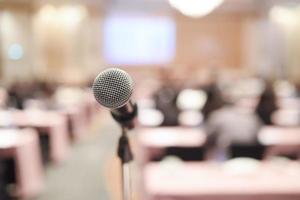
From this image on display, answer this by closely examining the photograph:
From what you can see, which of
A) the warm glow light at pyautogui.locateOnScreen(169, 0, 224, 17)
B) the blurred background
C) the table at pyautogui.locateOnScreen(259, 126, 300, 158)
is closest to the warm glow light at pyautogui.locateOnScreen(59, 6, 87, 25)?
the blurred background

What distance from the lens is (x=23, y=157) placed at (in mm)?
5750

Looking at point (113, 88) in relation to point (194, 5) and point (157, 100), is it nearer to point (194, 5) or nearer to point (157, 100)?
point (194, 5)

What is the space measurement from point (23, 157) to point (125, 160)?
4.47 meters

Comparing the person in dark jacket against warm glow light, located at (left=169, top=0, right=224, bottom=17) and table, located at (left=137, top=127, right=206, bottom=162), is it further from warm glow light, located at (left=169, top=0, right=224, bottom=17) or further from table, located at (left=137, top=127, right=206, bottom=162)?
warm glow light, located at (left=169, top=0, right=224, bottom=17)

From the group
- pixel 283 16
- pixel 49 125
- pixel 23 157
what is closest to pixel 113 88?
pixel 23 157

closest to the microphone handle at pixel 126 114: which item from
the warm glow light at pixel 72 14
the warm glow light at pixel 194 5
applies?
the warm glow light at pixel 194 5

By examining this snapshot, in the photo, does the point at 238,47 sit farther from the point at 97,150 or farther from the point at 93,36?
the point at 97,150

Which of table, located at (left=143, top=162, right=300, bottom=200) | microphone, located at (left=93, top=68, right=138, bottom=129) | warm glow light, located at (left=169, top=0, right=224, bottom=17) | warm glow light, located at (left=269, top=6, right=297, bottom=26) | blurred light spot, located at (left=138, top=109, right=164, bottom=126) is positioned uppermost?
warm glow light, located at (left=269, top=6, right=297, bottom=26)

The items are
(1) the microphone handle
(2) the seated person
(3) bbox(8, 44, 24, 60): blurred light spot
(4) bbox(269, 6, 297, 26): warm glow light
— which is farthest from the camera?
(4) bbox(269, 6, 297, 26): warm glow light

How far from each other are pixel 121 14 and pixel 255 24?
4987 millimetres

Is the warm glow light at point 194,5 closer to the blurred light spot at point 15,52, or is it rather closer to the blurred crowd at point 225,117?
the blurred crowd at point 225,117

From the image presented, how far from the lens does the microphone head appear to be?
123cm

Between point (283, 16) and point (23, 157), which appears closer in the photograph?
point (23, 157)

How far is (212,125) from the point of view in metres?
5.20
